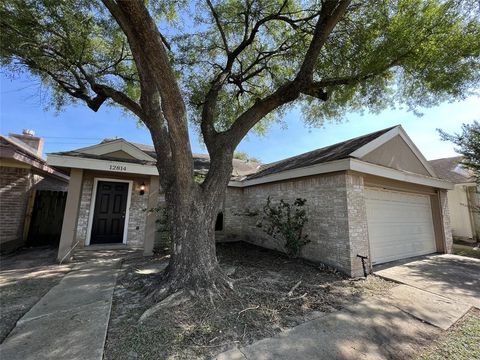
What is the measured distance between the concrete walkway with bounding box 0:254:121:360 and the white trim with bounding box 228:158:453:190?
5528mm

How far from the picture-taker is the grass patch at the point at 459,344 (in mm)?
2664

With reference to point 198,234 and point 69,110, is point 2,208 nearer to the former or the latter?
point 69,110

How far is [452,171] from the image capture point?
13.5 metres

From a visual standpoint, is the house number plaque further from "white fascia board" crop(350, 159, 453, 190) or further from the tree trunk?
"white fascia board" crop(350, 159, 453, 190)

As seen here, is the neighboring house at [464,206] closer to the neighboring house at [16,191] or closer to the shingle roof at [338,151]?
the shingle roof at [338,151]

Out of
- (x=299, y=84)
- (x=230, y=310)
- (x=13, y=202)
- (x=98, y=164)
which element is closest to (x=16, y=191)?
(x=13, y=202)

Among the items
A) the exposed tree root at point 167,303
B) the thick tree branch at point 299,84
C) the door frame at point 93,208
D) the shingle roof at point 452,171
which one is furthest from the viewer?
the shingle roof at point 452,171

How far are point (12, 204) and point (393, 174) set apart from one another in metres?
12.1

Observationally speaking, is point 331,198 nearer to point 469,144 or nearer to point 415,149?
point 415,149

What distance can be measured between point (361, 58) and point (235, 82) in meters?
4.05

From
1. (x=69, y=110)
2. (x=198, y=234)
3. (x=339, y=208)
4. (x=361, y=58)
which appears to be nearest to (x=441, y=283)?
(x=339, y=208)

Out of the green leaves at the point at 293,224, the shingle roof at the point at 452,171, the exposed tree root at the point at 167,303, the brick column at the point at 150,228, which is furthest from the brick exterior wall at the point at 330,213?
the shingle roof at the point at 452,171

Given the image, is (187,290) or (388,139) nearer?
(187,290)

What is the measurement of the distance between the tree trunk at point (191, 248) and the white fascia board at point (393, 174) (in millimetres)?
3899
